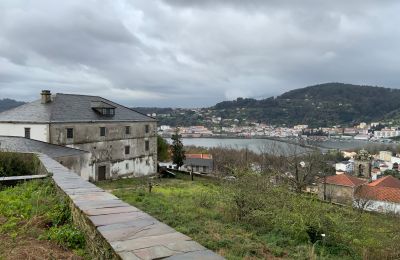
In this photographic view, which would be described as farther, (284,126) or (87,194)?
(284,126)

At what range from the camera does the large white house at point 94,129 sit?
25.6m

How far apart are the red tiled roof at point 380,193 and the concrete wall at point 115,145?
22858mm

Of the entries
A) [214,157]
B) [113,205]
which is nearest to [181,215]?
[113,205]

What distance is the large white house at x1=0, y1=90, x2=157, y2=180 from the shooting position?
25.6m

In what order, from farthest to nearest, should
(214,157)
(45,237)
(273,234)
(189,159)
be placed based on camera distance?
1. (214,157)
2. (189,159)
3. (273,234)
4. (45,237)

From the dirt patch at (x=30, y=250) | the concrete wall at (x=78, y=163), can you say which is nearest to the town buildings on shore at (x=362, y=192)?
the concrete wall at (x=78, y=163)

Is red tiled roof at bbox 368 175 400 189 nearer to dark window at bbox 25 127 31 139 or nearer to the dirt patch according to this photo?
dark window at bbox 25 127 31 139

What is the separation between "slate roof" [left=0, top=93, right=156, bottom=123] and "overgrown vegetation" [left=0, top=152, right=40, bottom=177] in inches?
597

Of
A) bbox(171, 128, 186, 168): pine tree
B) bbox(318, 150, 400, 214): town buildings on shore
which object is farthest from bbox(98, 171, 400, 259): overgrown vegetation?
bbox(171, 128, 186, 168): pine tree

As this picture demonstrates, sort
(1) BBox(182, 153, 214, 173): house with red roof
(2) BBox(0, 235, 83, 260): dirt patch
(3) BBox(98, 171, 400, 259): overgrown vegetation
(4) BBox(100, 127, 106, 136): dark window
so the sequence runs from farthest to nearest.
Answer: (1) BBox(182, 153, 214, 173): house with red roof, (4) BBox(100, 127, 106, 136): dark window, (3) BBox(98, 171, 400, 259): overgrown vegetation, (2) BBox(0, 235, 83, 260): dirt patch

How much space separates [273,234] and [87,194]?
596cm

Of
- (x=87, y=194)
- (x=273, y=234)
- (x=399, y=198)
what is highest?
(x=87, y=194)

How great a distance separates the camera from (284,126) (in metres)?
199

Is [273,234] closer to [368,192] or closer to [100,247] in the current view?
[100,247]
